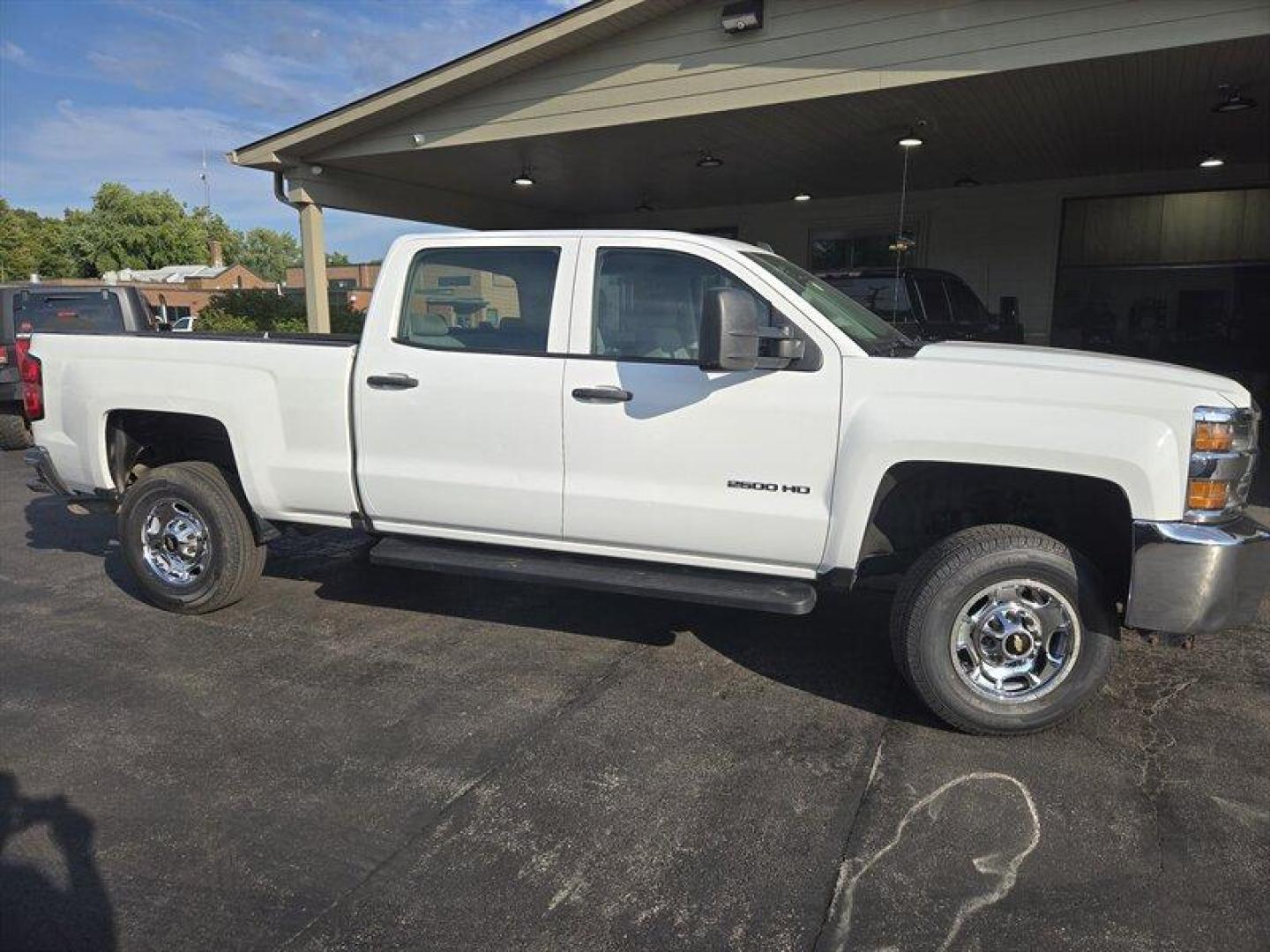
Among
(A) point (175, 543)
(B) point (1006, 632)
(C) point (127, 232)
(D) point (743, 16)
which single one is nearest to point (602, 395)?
(B) point (1006, 632)

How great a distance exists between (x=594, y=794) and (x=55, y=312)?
11020 mm

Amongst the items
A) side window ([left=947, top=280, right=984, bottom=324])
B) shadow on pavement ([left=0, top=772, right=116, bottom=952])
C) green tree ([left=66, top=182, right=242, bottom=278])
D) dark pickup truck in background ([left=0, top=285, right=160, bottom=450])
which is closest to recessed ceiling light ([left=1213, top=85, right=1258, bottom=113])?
side window ([left=947, top=280, right=984, bottom=324])

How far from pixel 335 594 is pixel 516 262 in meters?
2.50

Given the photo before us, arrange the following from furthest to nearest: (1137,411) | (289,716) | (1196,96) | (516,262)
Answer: (1196,96) → (516,262) → (289,716) → (1137,411)

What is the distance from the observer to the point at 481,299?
4.51 m

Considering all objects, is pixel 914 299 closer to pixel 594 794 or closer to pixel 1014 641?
pixel 1014 641

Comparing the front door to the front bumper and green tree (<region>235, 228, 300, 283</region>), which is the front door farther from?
green tree (<region>235, 228, 300, 283</region>)

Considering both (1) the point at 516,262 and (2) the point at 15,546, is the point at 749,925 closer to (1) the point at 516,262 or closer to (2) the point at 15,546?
(1) the point at 516,262

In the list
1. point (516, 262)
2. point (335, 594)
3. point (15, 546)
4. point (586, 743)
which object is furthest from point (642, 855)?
point (15, 546)

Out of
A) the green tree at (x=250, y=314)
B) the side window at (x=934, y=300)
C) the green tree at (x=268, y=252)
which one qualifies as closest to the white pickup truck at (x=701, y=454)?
the side window at (x=934, y=300)

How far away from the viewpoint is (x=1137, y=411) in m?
3.31

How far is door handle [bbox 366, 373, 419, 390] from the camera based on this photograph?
14.4 ft

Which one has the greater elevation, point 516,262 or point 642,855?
point 516,262

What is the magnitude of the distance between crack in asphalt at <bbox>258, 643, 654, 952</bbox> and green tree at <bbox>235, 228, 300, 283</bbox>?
116 m
